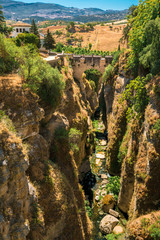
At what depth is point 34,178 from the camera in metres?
13.1

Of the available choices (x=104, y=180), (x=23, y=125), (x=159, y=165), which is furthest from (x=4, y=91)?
(x=104, y=180)

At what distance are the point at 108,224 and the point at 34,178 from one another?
10.9 m

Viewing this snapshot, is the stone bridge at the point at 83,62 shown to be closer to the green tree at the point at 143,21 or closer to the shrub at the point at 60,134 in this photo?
the green tree at the point at 143,21

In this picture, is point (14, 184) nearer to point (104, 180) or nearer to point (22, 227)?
point (22, 227)

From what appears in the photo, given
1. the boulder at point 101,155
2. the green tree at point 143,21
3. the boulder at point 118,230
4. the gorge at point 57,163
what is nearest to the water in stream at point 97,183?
the boulder at point 101,155

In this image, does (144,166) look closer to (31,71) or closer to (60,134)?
(60,134)

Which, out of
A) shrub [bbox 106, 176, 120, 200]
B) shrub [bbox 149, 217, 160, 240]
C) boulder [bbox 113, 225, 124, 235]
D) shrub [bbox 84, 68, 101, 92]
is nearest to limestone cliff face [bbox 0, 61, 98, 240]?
boulder [bbox 113, 225, 124, 235]

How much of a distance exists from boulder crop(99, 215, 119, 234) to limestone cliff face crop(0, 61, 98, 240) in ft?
9.73

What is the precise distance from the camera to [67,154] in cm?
1789

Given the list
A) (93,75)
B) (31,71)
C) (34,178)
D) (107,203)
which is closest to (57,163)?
(34,178)

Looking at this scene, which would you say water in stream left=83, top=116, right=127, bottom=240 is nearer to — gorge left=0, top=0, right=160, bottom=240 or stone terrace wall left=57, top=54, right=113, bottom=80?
gorge left=0, top=0, right=160, bottom=240

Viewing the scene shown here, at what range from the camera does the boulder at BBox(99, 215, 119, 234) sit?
724 inches

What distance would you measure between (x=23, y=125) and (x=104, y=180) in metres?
16.7

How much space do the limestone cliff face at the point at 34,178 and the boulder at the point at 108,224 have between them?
297 cm
